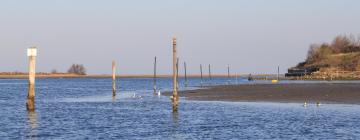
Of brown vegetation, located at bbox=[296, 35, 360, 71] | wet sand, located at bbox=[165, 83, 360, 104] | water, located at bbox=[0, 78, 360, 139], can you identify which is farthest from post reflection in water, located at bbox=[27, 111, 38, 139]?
brown vegetation, located at bbox=[296, 35, 360, 71]

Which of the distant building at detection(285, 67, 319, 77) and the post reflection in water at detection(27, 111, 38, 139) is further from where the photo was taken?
the distant building at detection(285, 67, 319, 77)

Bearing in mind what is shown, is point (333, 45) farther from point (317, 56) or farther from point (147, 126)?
point (147, 126)

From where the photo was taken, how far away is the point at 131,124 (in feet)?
122

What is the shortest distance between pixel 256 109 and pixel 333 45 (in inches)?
5948

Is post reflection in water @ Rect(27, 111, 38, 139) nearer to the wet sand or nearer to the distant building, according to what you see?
the wet sand

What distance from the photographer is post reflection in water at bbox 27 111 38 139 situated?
3144 cm

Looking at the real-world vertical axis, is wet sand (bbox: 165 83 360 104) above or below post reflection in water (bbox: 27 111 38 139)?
above

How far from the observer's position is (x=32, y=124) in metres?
37.8

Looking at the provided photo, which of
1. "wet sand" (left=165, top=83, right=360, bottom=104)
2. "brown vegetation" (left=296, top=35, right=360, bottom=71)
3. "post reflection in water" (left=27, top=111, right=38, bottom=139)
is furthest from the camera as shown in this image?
"brown vegetation" (left=296, top=35, right=360, bottom=71)

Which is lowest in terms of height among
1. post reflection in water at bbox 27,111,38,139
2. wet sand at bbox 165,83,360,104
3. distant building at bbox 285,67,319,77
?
post reflection in water at bbox 27,111,38,139

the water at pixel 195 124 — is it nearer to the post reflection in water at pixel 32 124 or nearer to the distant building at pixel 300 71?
the post reflection in water at pixel 32 124

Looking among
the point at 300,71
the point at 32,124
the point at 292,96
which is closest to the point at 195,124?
the point at 32,124

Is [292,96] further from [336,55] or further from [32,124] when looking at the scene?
[336,55]

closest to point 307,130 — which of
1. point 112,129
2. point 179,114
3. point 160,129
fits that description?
point 160,129
